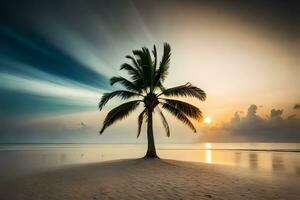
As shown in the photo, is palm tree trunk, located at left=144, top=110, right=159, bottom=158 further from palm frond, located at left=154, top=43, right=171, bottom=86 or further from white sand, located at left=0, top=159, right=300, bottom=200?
white sand, located at left=0, top=159, right=300, bottom=200

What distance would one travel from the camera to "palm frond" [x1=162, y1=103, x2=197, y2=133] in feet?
68.1

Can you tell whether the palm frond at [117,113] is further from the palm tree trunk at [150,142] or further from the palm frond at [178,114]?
the palm frond at [178,114]

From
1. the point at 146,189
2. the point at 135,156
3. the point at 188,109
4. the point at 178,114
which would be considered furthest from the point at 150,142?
the point at 135,156

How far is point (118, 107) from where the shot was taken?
20.4 meters

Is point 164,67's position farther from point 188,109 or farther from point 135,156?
point 135,156

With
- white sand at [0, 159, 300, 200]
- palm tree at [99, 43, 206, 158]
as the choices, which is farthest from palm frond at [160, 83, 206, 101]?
white sand at [0, 159, 300, 200]

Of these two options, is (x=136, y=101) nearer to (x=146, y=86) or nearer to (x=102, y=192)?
(x=146, y=86)

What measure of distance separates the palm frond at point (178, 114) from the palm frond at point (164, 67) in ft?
7.22

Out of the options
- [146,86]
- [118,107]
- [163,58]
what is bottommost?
[118,107]

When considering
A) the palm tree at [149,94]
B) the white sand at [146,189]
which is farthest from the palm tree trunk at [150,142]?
the white sand at [146,189]

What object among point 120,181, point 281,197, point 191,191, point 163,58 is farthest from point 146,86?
point 281,197

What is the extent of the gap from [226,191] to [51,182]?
7.60 metres

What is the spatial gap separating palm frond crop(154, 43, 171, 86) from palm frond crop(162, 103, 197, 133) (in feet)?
7.22

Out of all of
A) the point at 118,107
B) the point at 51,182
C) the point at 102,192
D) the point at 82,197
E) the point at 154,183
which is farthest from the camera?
the point at 118,107
